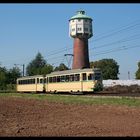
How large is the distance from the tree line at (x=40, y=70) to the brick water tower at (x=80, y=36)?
13004 mm

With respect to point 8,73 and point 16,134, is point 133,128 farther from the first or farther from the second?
point 8,73

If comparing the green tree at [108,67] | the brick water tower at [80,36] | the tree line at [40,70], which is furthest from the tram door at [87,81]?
the green tree at [108,67]

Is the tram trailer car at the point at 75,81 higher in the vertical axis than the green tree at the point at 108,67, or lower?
lower

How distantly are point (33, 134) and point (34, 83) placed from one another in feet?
142

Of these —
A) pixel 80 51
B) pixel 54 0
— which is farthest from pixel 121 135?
pixel 80 51

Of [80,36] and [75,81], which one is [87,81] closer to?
[75,81]

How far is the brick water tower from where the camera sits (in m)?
70.4

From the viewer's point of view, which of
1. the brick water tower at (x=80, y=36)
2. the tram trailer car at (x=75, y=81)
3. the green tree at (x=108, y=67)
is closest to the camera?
the tram trailer car at (x=75, y=81)

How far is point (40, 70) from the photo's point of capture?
9294 cm

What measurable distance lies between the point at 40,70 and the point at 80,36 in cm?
2290

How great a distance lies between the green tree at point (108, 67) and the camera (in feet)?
373

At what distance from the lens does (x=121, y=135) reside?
32.8 ft

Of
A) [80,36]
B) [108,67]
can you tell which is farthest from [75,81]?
[108,67]

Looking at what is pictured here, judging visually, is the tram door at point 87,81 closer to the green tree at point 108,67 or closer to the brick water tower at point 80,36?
the brick water tower at point 80,36
